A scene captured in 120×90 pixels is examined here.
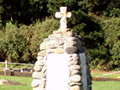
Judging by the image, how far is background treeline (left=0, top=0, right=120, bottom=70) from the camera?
29.2 m

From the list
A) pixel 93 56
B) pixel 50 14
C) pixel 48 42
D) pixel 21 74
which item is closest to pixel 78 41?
pixel 48 42

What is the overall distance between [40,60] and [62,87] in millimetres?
855

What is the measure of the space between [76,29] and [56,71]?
20350 mm

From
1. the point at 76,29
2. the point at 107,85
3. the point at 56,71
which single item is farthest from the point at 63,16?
the point at 76,29

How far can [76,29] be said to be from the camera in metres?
28.8

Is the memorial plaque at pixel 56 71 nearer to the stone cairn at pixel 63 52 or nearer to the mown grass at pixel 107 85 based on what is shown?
the stone cairn at pixel 63 52

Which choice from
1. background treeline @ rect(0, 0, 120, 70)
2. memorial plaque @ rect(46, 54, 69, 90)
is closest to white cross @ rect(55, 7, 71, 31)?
memorial plaque @ rect(46, 54, 69, 90)

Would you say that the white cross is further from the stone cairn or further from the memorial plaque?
the memorial plaque

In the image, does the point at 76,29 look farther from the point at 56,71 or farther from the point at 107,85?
the point at 56,71

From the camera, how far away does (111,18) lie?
1188 inches

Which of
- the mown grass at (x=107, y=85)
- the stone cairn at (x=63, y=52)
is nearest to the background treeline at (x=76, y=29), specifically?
the mown grass at (x=107, y=85)

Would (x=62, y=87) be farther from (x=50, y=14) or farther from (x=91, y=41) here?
(x=50, y=14)

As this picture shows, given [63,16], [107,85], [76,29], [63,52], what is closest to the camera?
[63,52]

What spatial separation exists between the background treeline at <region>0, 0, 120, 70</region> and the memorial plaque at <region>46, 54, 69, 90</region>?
20.2 m
